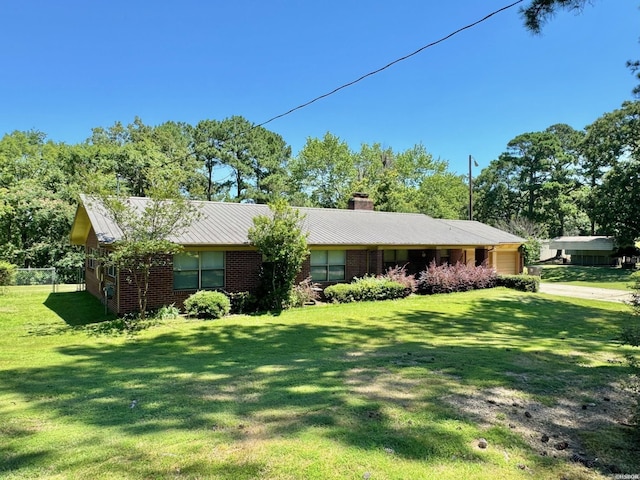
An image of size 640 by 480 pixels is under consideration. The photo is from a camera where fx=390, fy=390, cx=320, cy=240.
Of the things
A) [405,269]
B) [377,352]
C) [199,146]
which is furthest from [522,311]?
[199,146]

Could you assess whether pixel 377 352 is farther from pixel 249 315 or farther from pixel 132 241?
pixel 132 241

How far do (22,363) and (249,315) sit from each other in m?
6.90

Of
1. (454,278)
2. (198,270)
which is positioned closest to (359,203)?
(454,278)

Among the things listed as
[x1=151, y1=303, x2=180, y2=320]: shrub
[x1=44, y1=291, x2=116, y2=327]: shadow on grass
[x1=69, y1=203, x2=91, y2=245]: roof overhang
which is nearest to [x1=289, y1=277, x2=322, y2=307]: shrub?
[x1=151, y1=303, x2=180, y2=320]: shrub

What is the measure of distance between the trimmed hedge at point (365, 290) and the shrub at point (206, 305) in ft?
15.3

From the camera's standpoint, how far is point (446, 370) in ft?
19.3

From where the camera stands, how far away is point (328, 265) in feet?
56.4

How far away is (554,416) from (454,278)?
625 inches

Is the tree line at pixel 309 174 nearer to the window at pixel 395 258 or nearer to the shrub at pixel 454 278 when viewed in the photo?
the window at pixel 395 258

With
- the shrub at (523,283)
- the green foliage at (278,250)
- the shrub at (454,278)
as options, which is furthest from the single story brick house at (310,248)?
the shrub at (523,283)

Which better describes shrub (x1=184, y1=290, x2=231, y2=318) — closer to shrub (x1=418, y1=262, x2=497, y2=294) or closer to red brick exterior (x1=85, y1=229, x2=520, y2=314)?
red brick exterior (x1=85, y1=229, x2=520, y2=314)

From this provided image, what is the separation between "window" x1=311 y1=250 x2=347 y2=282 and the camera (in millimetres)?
16844

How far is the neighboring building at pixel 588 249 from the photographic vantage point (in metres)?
44.3

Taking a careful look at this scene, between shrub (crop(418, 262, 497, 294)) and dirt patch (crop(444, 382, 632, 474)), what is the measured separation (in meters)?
14.0
